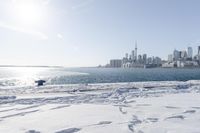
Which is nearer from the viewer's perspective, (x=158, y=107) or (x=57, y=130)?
(x=57, y=130)

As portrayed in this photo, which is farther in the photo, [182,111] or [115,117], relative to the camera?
[182,111]

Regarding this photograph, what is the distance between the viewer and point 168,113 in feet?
43.7

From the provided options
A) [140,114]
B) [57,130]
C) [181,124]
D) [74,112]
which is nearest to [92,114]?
[74,112]

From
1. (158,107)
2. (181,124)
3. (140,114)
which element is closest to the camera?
(181,124)

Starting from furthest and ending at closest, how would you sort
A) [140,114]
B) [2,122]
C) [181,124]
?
[140,114] → [2,122] → [181,124]

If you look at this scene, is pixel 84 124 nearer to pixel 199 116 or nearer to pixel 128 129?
pixel 128 129

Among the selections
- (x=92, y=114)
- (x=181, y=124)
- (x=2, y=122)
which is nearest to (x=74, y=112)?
(x=92, y=114)

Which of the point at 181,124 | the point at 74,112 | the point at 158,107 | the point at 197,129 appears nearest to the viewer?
the point at 197,129

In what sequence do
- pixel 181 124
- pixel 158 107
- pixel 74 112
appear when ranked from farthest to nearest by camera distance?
Answer: pixel 158 107
pixel 74 112
pixel 181 124

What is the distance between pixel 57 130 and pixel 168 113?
5567mm

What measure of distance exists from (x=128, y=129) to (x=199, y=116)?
3814 millimetres

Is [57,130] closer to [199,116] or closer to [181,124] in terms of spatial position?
[181,124]

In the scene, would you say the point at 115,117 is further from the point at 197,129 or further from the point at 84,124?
the point at 197,129

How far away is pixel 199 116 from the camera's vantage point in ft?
40.1
